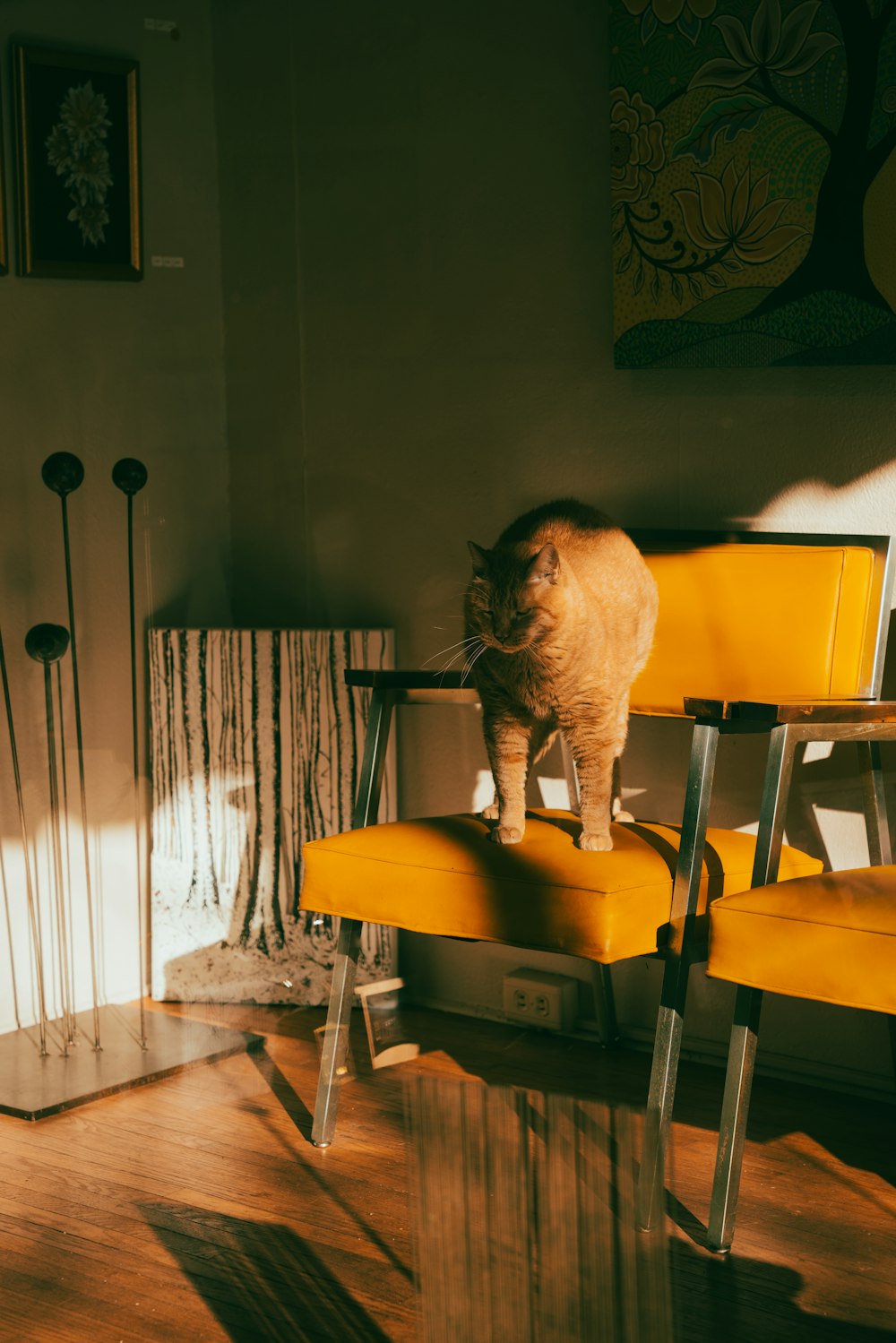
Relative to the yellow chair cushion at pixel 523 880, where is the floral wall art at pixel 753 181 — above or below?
above

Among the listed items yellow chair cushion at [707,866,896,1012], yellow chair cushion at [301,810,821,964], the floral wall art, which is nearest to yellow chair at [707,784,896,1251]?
yellow chair cushion at [707,866,896,1012]

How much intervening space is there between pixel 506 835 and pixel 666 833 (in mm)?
257

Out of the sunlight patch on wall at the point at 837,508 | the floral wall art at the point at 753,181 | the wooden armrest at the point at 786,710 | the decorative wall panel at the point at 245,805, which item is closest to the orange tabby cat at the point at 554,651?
the wooden armrest at the point at 786,710

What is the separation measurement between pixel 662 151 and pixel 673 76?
12cm

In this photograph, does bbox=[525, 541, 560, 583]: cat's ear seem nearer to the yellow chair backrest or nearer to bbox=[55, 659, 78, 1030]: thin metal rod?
the yellow chair backrest

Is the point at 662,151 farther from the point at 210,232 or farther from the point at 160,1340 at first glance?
the point at 160,1340

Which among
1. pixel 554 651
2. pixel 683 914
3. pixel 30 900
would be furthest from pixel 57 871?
pixel 683 914

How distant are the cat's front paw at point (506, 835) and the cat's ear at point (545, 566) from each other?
0.37m

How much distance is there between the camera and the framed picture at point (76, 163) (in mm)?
2482

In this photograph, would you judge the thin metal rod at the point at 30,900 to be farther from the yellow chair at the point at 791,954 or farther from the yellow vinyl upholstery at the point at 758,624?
the yellow chair at the point at 791,954

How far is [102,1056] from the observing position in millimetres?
2535

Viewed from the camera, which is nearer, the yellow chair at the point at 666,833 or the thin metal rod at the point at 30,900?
the yellow chair at the point at 666,833

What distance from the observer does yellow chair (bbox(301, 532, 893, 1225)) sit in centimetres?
184

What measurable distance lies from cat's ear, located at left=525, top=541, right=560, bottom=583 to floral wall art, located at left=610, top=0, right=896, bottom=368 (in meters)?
0.62
